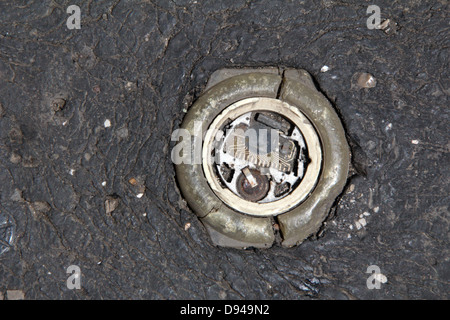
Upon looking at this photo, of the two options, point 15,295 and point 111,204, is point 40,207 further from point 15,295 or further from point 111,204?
point 15,295

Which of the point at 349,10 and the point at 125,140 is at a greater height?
the point at 349,10

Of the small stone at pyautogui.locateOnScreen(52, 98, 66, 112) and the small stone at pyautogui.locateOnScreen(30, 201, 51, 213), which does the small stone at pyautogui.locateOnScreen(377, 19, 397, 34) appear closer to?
the small stone at pyautogui.locateOnScreen(52, 98, 66, 112)

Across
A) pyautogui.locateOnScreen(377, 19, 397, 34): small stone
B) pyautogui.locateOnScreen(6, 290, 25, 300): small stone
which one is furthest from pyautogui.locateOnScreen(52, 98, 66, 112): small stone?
pyautogui.locateOnScreen(377, 19, 397, 34): small stone

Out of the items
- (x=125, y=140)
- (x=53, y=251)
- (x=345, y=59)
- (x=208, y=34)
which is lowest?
(x=53, y=251)

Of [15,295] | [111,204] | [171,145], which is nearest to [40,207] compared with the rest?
[111,204]

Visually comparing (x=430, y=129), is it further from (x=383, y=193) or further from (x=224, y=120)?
(x=224, y=120)

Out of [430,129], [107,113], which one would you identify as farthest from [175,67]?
[430,129]
